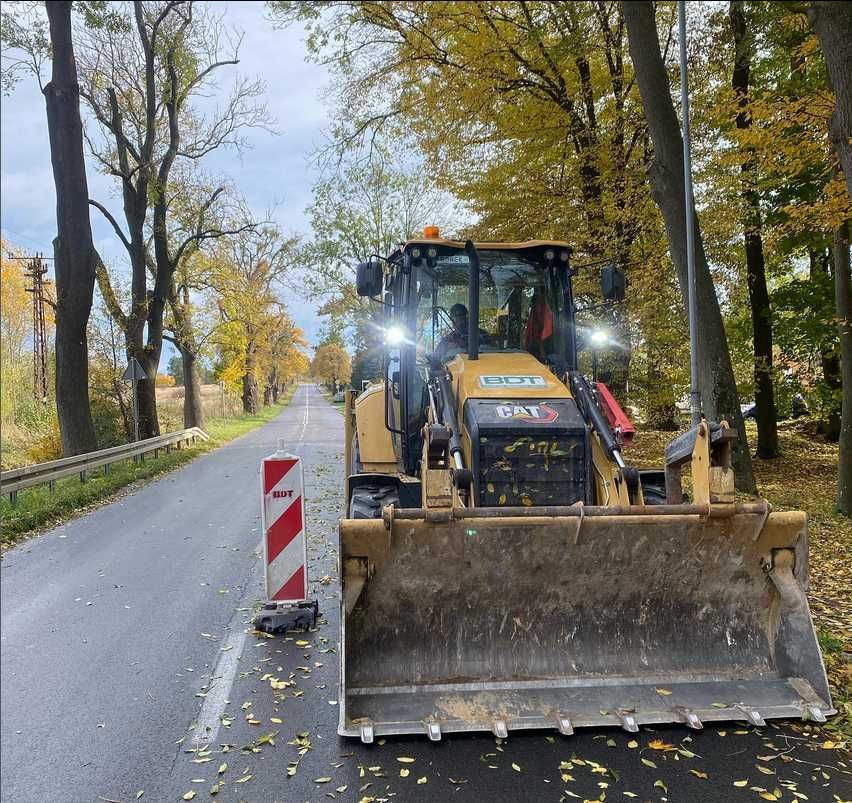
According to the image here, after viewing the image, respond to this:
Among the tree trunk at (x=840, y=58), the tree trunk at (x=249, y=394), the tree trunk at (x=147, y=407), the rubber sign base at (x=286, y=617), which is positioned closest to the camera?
the rubber sign base at (x=286, y=617)

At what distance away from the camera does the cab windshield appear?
6.00 metres

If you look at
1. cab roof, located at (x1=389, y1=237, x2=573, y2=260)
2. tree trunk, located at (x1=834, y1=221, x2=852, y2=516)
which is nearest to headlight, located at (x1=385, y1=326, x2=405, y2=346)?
cab roof, located at (x1=389, y1=237, x2=573, y2=260)

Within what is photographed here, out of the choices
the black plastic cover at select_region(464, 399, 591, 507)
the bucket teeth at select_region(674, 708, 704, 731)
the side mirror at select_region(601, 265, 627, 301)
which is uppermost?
the side mirror at select_region(601, 265, 627, 301)

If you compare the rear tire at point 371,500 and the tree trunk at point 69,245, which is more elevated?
the tree trunk at point 69,245

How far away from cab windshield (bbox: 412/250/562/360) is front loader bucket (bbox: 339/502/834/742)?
7.88 ft

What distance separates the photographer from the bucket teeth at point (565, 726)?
11.5 feet

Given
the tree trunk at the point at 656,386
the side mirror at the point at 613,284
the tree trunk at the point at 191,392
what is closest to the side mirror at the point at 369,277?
the side mirror at the point at 613,284

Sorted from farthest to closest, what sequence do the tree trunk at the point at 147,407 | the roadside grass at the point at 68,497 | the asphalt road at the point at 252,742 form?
the tree trunk at the point at 147,407, the roadside grass at the point at 68,497, the asphalt road at the point at 252,742

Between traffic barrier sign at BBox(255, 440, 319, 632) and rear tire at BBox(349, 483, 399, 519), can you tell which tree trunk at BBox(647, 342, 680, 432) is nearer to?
rear tire at BBox(349, 483, 399, 519)

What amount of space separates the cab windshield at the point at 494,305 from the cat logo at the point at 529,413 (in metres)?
1.16

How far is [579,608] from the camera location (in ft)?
13.3

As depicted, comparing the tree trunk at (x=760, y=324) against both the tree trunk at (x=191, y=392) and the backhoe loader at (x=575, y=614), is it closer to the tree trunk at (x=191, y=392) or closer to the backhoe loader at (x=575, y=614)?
the backhoe loader at (x=575, y=614)

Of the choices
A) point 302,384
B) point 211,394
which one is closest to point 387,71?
point 211,394

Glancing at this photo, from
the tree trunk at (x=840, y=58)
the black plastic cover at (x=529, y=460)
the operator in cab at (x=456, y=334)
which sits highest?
the tree trunk at (x=840, y=58)
